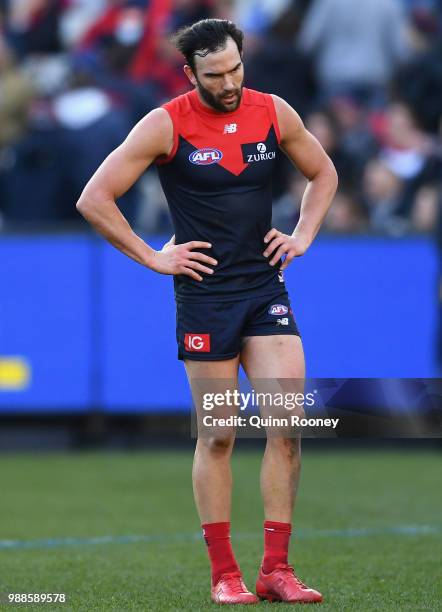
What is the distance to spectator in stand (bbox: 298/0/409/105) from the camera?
1362 centimetres

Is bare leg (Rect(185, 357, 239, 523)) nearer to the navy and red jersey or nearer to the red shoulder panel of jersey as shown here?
the navy and red jersey

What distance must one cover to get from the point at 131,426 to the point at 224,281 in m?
7.04

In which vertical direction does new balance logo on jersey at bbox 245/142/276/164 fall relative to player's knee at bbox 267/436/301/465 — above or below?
above

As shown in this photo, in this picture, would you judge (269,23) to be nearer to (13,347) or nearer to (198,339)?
(13,347)

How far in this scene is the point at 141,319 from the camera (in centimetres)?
1224

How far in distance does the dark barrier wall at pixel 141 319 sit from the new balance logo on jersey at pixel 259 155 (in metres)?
6.10

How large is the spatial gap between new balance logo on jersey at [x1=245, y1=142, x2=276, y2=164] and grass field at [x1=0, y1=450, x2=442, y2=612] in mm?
1817

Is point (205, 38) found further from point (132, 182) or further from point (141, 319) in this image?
point (141, 319)

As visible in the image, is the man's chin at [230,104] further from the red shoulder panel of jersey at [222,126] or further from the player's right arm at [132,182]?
the player's right arm at [132,182]

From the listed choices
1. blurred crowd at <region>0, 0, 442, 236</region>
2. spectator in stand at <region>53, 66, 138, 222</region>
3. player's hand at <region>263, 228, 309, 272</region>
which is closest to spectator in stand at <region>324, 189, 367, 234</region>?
blurred crowd at <region>0, 0, 442, 236</region>

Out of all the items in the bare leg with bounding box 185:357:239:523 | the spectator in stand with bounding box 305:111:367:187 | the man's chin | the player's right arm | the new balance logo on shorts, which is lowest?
the bare leg with bounding box 185:357:239:523

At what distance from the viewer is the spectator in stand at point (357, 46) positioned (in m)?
13.6

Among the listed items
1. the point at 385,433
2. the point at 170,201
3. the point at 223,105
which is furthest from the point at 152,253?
the point at 385,433

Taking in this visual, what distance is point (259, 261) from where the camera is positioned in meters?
5.86
